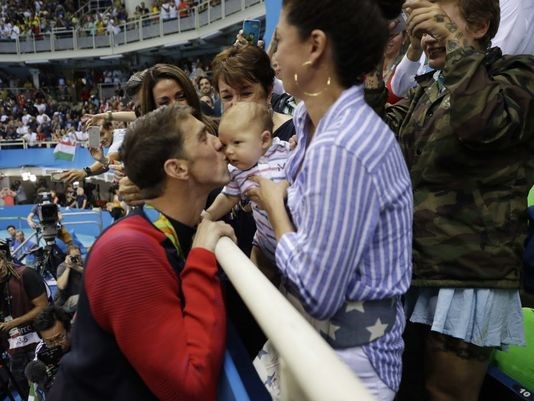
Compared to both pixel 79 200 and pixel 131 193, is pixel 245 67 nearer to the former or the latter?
pixel 131 193

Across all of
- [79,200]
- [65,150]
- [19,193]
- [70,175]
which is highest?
[70,175]

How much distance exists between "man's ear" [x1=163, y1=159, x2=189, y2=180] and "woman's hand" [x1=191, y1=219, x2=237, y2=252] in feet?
0.45

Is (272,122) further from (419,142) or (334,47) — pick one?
(334,47)

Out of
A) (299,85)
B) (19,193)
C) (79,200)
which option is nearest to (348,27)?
(299,85)

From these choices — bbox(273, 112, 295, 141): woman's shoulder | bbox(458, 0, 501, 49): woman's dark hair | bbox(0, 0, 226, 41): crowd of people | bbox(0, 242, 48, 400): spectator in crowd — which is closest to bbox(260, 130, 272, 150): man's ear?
bbox(273, 112, 295, 141): woman's shoulder

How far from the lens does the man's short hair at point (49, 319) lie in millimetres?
2885

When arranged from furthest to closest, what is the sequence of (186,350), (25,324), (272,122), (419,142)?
1. (25,324)
2. (272,122)
3. (419,142)
4. (186,350)

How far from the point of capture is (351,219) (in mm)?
702

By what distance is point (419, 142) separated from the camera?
1.19m

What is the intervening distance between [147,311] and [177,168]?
15.0 inches

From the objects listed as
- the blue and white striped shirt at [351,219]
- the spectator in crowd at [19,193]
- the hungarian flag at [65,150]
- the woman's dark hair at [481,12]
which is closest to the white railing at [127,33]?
the hungarian flag at [65,150]

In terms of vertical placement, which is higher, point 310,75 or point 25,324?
point 310,75

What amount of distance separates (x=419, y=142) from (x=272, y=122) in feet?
1.47

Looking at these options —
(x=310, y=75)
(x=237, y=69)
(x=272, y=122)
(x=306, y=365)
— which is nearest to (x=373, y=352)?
(x=306, y=365)
